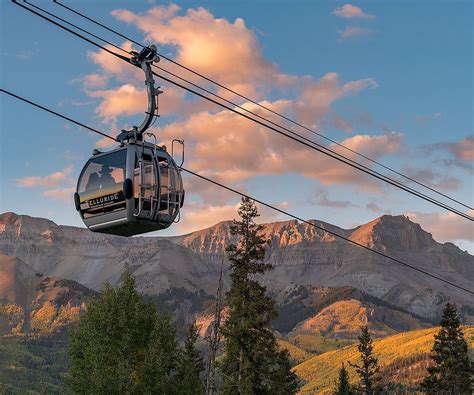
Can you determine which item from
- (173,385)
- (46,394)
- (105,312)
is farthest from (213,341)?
(46,394)

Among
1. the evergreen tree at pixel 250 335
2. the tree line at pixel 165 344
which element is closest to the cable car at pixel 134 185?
the tree line at pixel 165 344

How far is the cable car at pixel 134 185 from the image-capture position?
65.8ft

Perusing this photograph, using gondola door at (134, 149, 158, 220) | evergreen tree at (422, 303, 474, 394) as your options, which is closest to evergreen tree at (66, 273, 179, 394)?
gondola door at (134, 149, 158, 220)

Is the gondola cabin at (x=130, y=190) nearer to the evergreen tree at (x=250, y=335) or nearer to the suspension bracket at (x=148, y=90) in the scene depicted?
the suspension bracket at (x=148, y=90)

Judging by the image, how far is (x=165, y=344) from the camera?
43844 millimetres

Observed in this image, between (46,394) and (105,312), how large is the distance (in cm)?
1274

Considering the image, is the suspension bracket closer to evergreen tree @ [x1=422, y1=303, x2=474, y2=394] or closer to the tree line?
the tree line

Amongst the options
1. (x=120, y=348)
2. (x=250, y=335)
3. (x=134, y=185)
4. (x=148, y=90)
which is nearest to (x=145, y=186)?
(x=134, y=185)

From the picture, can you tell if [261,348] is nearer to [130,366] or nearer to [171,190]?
[130,366]

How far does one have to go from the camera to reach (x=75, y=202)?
21.6 m

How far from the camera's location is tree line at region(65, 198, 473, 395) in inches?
1578

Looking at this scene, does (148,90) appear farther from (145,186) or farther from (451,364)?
(451,364)

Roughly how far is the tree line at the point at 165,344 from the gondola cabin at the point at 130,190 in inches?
776

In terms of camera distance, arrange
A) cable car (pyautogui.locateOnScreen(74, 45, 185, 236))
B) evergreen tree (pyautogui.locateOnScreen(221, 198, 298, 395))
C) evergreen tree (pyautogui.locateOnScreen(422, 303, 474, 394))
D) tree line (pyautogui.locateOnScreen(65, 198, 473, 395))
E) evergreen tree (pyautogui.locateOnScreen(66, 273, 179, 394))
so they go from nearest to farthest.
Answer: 1. cable car (pyautogui.locateOnScreen(74, 45, 185, 236))
2. evergreen tree (pyautogui.locateOnScreen(66, 273, 179, 394))
3. tree line (pyautogui.locateOnScreen(65, 198, 473, 395))
4. evergreen tree (pyautogui.locateOnScreen(221, 198, 298, 395))
5. evergreen tree (pyautogui.locateOnScreen(422, 303, 474, 394))
